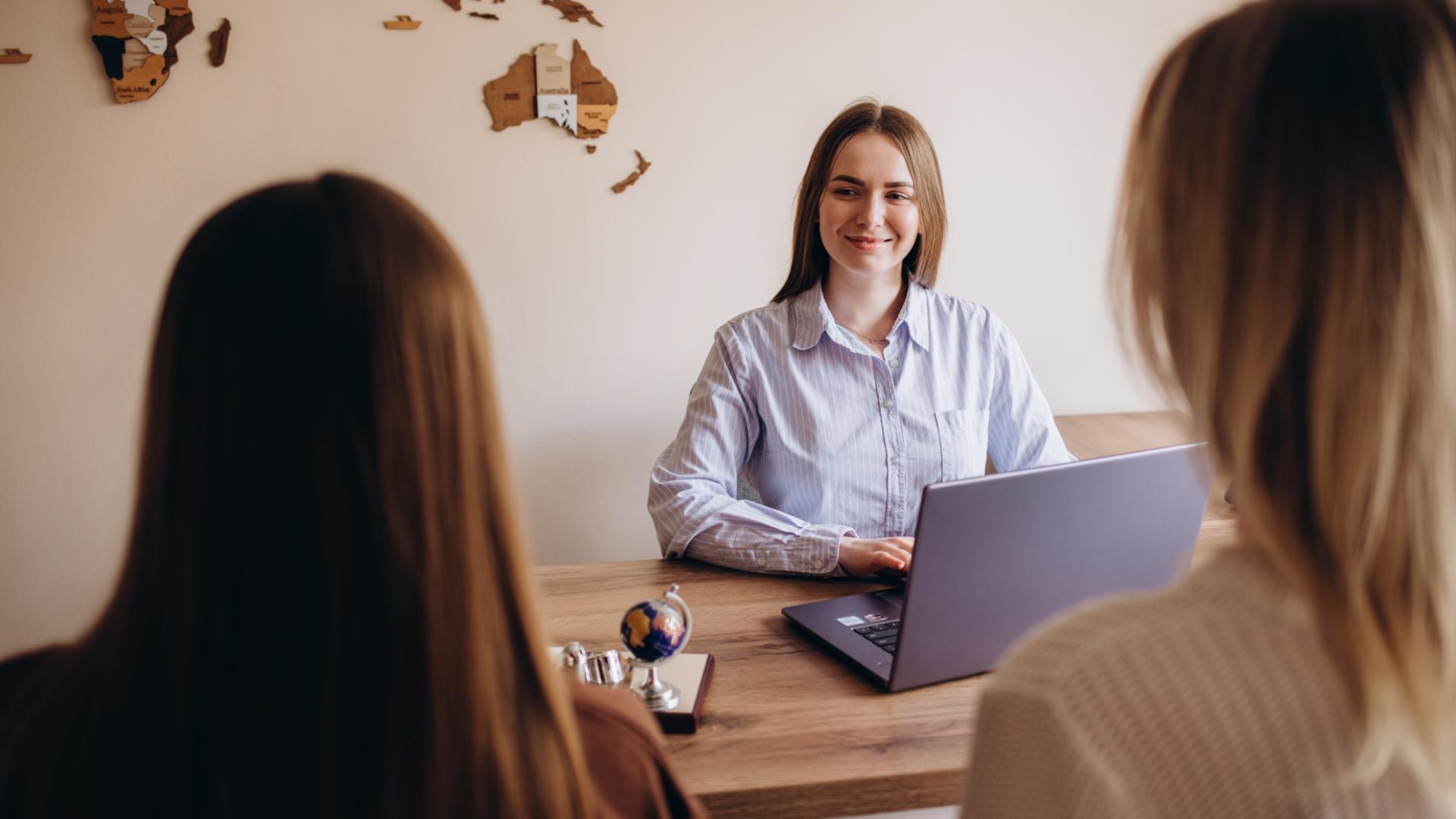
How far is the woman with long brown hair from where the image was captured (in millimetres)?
542

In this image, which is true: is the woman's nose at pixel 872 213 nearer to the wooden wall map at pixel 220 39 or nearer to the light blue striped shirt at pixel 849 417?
the light blue striped shirt at pixel 849 417

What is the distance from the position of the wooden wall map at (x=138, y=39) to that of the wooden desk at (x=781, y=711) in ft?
6.10

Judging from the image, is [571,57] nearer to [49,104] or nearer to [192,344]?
[49,104]

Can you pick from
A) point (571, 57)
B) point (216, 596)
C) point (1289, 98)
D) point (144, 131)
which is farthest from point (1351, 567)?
point (144, 131)

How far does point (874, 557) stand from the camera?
4.88ft

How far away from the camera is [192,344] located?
544 millimetres

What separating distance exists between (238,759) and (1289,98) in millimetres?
707

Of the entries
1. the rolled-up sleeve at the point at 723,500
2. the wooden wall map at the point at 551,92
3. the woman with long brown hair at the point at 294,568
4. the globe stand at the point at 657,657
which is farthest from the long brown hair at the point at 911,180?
the woman with long brown hair at the point at 294,568

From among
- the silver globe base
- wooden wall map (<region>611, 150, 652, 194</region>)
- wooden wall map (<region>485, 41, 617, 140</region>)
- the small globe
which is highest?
wooden wall map (<region>485, 41, 617, 140</region>)

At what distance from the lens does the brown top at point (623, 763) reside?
0.69m

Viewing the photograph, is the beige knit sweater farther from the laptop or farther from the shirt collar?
the shirt collar

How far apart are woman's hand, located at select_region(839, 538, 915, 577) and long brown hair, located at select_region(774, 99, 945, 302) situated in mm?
702

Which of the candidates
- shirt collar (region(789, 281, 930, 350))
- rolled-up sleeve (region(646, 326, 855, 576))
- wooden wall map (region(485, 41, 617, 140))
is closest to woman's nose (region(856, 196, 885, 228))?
shirt collar (region(789, 281, 930, 350))

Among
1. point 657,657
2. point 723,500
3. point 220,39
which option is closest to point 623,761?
point 657,657
